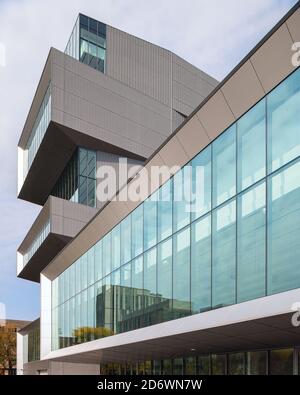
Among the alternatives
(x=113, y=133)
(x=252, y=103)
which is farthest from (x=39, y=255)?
(x=252, y=103)

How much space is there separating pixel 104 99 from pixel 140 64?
6264 mm

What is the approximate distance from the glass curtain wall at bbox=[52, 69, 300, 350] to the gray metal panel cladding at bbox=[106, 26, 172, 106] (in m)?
21.4

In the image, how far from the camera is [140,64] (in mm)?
45281

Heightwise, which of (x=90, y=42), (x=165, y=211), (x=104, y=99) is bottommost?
(x=165, y=211)

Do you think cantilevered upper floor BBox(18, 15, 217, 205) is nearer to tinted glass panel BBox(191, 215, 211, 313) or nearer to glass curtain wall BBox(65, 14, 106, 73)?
glass curtain wall BBox(65, 14, 106, 73)

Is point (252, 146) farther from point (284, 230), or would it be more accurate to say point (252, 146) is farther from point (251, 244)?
point (284, 230)

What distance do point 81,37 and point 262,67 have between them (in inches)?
1230

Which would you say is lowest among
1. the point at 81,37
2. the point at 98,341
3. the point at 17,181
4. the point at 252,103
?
the point at 98,341

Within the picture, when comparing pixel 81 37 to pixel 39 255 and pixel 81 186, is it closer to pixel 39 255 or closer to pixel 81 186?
pixel 81 186

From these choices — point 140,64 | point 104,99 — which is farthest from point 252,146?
point 140,64

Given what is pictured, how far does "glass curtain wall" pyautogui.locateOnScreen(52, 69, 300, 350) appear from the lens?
13125mm

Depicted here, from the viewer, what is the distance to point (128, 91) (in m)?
42.8

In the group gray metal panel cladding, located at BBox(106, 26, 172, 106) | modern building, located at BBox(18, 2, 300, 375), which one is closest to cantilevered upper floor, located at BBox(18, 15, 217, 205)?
gray metal panel cladding, located at BBox(106, 26, 172, 106)

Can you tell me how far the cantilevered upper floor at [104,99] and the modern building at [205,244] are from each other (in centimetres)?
31
